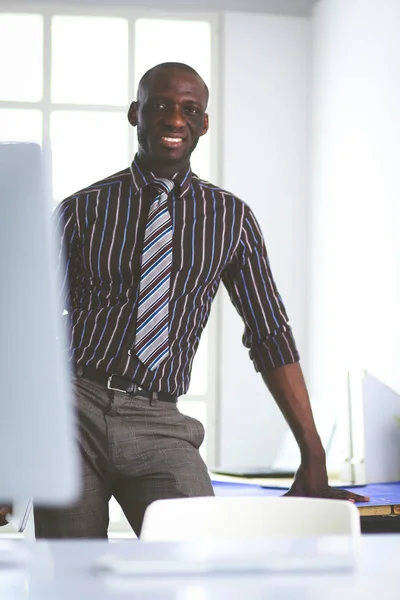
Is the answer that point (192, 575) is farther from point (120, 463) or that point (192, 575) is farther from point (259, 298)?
point (259, 298)

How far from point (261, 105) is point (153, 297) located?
336 centimetres

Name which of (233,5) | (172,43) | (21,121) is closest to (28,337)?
(21,121)

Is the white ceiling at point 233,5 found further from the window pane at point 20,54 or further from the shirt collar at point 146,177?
the shirt collar at point 146,177

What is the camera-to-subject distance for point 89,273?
6.14ft

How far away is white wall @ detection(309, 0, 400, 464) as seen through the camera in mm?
3869

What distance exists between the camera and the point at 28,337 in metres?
0.75

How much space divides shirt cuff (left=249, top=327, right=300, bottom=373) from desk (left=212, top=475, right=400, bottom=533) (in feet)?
2.51

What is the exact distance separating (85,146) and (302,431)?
3.25 metres

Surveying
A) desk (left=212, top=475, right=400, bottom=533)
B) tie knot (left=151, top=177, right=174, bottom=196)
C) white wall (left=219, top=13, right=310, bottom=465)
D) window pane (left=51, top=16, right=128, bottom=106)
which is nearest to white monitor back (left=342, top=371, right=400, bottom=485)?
desk (left=212, top=475, right=400, bottom=533)

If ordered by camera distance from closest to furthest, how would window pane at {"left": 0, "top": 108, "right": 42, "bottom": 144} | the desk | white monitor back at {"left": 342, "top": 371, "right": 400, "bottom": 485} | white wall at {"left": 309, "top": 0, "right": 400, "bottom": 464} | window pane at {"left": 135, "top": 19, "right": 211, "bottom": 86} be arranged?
the desk < white monitor back at {"left": 342, "top": 371, "right": 400, "bottom": 485} < white wall at {"left": 309, "top": 0, "right": 400, "bottom": 464} < window pane at {"left": 0, "top": 108, "right": 42, "bottom": 144} < window pane at {"left": 135, "top": 19, "right": 211, "bottom": 86}

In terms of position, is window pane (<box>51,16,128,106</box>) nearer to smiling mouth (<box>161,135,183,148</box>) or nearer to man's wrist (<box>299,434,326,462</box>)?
smiling mouth (<box>161,135,183,148</box>)

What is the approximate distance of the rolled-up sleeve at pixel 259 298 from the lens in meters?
2.01

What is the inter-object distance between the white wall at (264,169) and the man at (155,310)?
9.44ft

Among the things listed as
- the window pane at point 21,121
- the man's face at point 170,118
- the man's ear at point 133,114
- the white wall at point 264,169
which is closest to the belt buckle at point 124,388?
the man's face at point 170,118
